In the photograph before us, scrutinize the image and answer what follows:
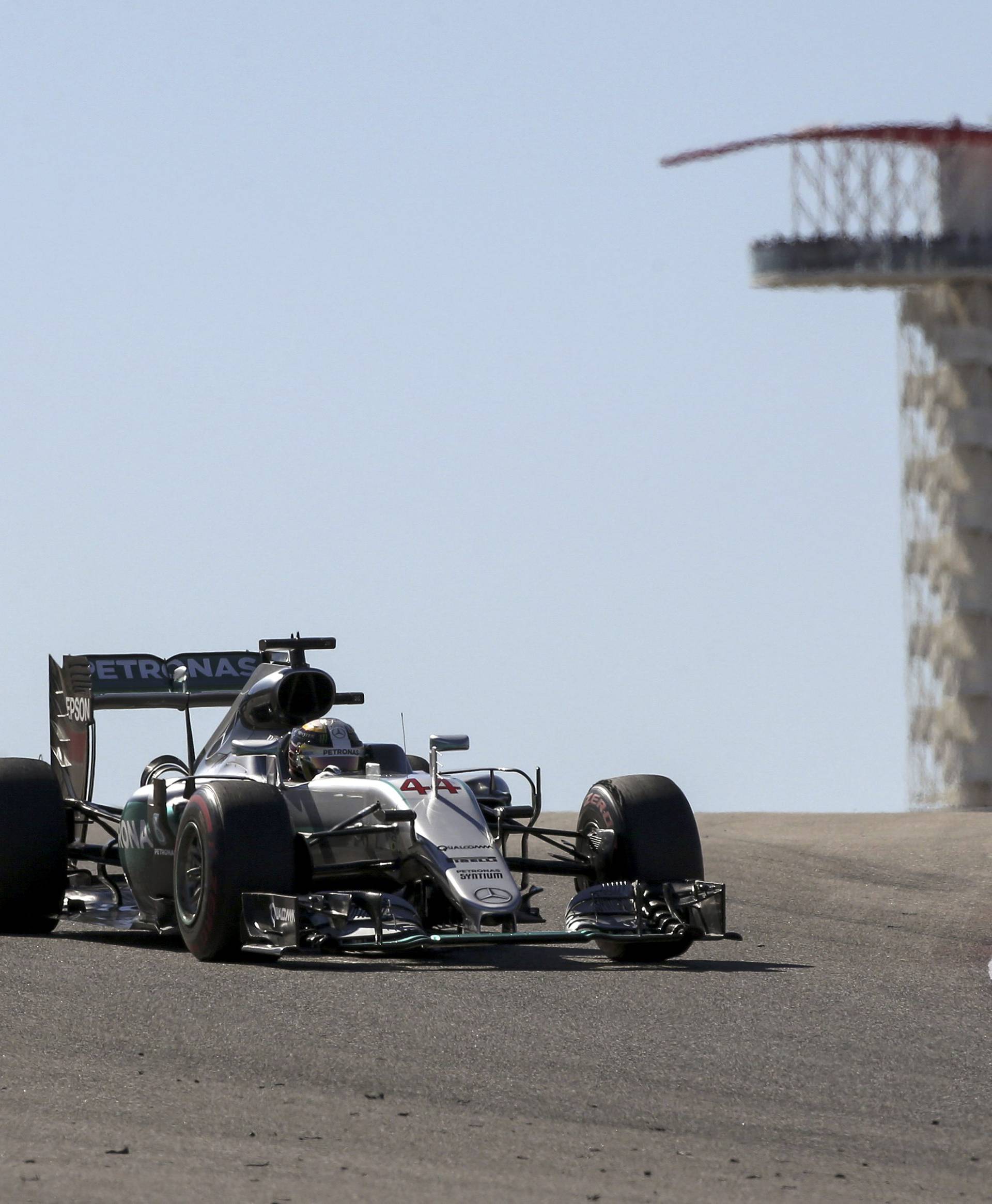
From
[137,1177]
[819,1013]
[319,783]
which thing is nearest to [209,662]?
[319,783]

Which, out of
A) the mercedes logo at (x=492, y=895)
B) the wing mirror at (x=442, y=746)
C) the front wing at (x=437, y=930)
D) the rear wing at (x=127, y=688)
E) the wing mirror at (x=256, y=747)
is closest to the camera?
the front wing at (x=437, y=930)

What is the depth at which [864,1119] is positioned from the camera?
7.94 m

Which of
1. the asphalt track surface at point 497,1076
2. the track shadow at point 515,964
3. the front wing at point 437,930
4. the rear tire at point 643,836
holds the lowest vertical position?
the track shadow at point 515,964

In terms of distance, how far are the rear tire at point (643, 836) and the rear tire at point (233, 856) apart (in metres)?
2.06

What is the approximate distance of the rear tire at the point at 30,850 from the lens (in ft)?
47.5

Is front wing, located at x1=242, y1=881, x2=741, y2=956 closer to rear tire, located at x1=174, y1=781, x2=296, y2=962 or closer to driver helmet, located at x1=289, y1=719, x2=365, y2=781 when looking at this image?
rear tire, located at x1=174, y1=781, x2=296, y2=962

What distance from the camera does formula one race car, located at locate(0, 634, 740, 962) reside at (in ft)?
40.4

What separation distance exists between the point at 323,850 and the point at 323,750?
83 cm

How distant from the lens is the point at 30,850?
14547 mm

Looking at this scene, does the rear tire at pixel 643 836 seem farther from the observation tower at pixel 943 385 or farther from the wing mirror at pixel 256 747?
the observation tower at pixel 943 385

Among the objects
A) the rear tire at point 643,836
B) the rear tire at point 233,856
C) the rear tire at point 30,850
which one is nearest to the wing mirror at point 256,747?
the rear tire at point 30,850

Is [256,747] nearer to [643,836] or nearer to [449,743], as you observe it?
[449,743]

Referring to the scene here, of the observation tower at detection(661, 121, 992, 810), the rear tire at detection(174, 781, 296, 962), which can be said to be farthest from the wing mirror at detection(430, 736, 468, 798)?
the observation tower at detection(661, 121, 992, 810)

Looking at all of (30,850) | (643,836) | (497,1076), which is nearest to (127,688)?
(30,850)
